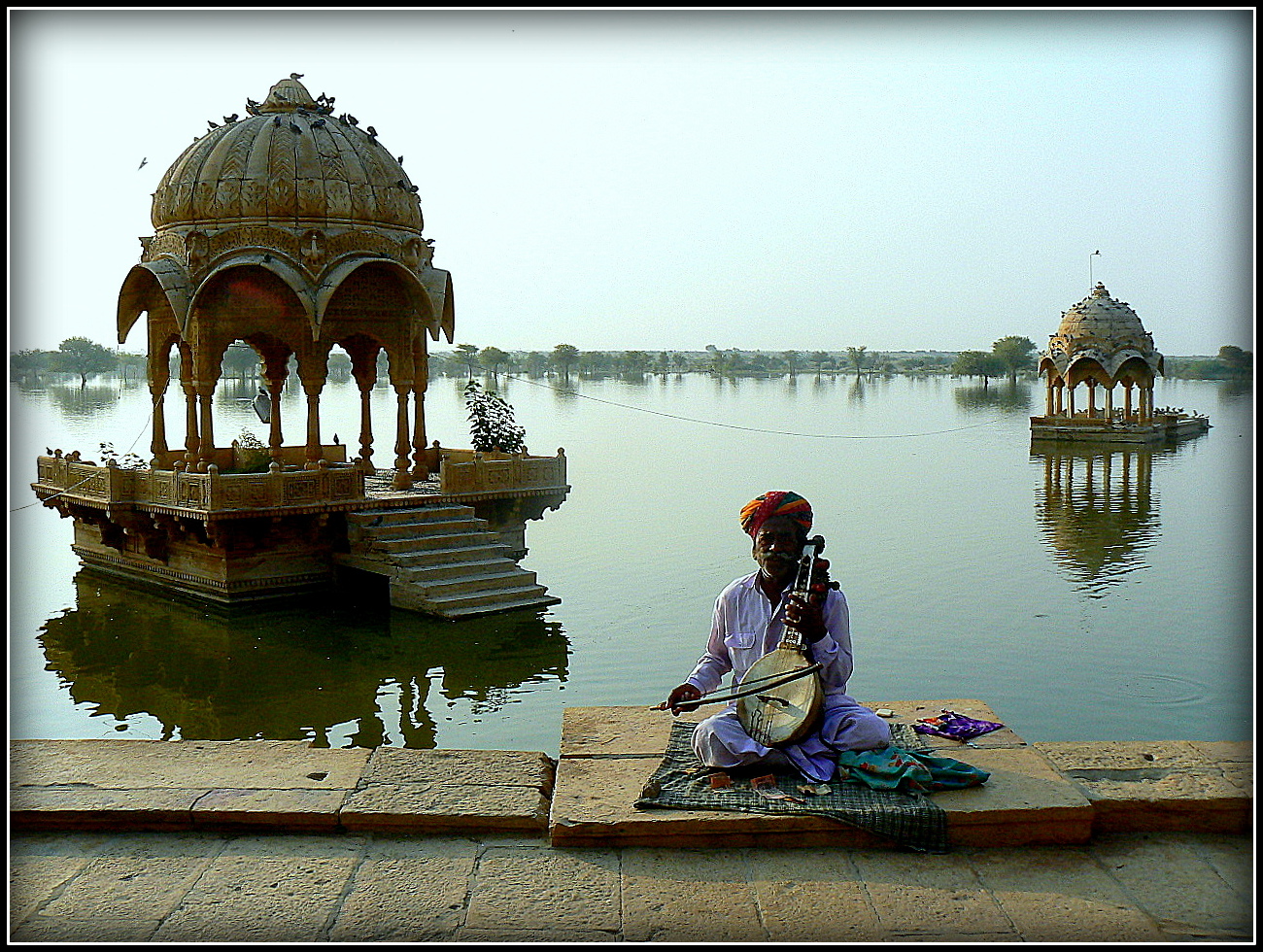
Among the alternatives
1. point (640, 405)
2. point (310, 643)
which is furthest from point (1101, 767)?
point (640, 405)

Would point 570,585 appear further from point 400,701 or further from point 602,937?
point 602,937

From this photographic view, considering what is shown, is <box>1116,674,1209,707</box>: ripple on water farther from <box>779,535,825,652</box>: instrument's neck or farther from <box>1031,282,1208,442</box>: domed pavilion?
<box>1031,282,1208,442</box>: domed pavilion

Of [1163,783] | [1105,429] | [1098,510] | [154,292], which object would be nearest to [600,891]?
[1163,783]

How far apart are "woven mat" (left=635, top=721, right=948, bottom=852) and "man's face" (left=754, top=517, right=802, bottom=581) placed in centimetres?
81

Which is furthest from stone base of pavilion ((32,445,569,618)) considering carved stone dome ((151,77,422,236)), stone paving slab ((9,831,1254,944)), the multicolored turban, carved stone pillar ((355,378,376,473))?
stone paving slab ((9,831,1254,944))

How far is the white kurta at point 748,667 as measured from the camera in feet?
14.5

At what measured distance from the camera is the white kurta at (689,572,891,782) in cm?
442

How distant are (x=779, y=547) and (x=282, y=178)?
38.6 ft

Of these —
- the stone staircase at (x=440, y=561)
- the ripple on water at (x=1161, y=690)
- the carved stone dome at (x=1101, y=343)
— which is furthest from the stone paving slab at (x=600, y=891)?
the carved stone dome at (x=1101, y=343)

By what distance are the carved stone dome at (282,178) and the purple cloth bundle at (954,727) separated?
38.4 feet

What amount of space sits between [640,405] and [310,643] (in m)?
55.9

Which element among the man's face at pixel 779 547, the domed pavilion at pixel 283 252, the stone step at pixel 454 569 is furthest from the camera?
the domed pavilion at pixel 283 252

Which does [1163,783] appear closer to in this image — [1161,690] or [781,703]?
[781,703]

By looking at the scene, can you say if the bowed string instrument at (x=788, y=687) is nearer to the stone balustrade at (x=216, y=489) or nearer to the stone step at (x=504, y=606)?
the stone step at (x=504, y=606)
